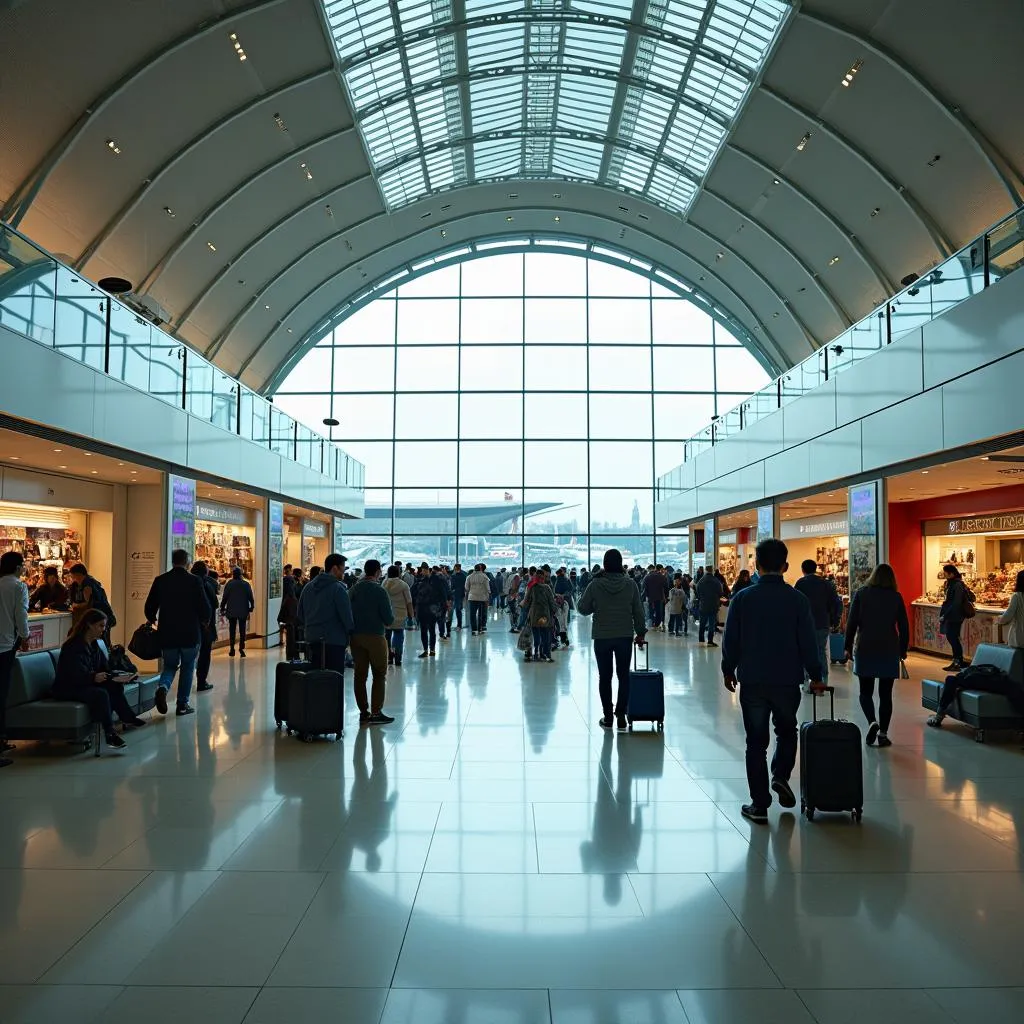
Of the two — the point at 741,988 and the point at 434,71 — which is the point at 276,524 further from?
the point at 741,988

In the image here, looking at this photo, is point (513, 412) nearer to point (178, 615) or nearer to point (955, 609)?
point (955, 609)

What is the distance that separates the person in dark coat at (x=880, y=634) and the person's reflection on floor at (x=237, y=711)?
5610 mm

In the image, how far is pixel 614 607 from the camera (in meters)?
8.38

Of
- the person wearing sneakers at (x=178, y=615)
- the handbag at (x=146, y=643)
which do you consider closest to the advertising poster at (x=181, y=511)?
the handbag at (x=146, y=643)

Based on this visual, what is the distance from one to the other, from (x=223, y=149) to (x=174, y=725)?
1516 centimetres

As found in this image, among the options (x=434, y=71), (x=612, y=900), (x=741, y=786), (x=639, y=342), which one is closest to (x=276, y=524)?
(x=434, y=71)

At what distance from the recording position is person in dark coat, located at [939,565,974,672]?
12.7 metres

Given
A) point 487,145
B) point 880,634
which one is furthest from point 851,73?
point 880,634

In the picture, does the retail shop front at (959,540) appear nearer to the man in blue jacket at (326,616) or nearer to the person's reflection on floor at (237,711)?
the man in blue jacket at (326,616)

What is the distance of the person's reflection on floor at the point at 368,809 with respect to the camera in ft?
15.8

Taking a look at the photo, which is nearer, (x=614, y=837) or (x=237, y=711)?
(x=614, y=837)

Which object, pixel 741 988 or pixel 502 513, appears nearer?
pixel 741 988

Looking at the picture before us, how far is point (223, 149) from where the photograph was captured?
1941 cm

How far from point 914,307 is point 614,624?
725 cm
